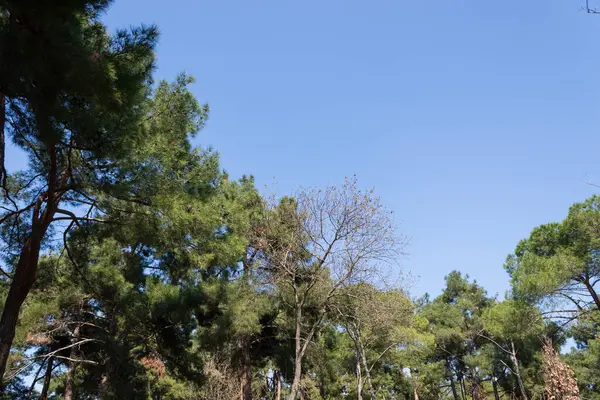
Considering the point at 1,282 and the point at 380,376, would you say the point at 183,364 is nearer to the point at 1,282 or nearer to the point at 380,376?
the point at 1,282

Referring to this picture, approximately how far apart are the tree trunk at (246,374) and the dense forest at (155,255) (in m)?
0.06

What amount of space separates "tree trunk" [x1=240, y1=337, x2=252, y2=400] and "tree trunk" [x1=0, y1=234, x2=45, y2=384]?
8648 mm

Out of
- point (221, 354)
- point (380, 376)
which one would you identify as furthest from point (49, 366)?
point (380, 376)

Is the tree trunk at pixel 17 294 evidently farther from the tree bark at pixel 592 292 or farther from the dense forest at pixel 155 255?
the tree bark at pixel 592 292

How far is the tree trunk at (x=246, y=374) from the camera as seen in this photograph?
1216 centimetres

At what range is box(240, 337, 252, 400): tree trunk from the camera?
12.2 metres

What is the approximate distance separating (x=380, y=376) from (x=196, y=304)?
17.7m

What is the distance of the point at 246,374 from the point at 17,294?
9.34 metres

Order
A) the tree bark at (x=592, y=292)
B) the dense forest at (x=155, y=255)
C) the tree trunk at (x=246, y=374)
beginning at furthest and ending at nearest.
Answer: the tree bark at (x=592, y=292), the tree trunk at (x=246, y=374), the dense forest at (x=155, y=255)

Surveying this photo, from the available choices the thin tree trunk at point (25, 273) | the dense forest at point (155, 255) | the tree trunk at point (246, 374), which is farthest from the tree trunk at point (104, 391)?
the thin tree trunk at point (25, 273)

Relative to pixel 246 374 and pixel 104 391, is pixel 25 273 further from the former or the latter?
pixel 246 374

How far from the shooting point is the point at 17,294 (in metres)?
4.67

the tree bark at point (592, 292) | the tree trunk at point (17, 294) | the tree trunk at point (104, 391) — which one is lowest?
the tree trunk at point (104, 391)

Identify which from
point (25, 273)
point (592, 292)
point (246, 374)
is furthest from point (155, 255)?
point (592, 292)
